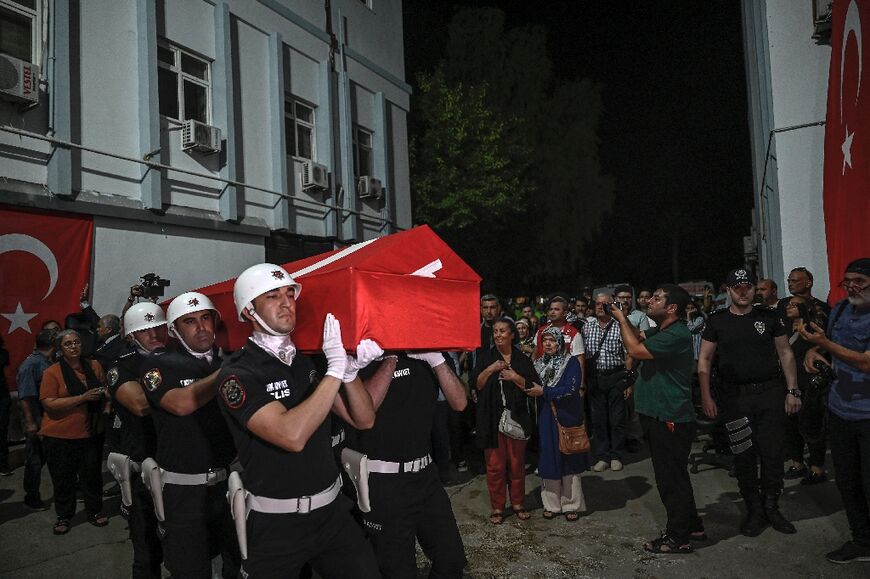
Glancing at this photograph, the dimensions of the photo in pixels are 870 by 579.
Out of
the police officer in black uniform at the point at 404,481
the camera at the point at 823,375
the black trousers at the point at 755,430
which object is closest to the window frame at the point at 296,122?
the police officer in black uniform at the point at 404,481

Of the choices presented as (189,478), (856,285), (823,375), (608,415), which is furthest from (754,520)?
(189,478)

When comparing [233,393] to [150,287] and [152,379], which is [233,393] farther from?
[150,287]

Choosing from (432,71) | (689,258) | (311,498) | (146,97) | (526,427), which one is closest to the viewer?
(311,498)

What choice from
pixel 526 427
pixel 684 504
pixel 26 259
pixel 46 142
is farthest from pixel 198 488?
pixel 46 142

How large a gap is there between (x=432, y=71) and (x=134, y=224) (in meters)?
15.4

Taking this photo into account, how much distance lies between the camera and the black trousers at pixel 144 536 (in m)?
3.64

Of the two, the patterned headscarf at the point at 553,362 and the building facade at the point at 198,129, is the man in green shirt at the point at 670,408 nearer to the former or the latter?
the patterned headscarf at the point at 553,362

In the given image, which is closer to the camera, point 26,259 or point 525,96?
point 26,259

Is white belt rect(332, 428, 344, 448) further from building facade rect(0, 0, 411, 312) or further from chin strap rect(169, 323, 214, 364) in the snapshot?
building facade rect(0, 0, 411, 312)

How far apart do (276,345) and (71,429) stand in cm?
424

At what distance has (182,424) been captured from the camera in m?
3.29

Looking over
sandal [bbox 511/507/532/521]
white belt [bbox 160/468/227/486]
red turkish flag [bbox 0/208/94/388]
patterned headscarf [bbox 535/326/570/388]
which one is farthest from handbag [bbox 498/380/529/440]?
red turkish flag [bbox 0/208/94/388]

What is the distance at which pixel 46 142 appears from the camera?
777cm

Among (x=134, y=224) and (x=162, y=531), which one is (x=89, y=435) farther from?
(x=134, y=224)
